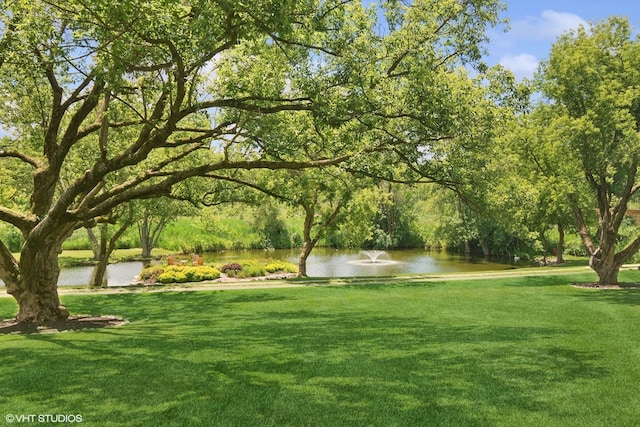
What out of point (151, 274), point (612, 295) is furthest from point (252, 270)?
point (612, 295)

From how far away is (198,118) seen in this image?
1755 centimetres

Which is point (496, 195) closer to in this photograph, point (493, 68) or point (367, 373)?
point (493, 68)

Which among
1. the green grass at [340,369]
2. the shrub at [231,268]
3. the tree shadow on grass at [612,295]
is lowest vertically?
the green grass at [340,369]

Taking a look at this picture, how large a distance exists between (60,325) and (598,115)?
53.0 ft

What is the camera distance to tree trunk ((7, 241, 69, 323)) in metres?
10.9

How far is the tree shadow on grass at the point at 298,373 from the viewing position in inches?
218

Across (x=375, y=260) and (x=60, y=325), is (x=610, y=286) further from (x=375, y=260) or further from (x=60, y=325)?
(x=375, y=260)

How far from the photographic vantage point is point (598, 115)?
16.0 metres

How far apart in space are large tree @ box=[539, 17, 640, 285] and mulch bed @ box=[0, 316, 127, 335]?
1418 cm

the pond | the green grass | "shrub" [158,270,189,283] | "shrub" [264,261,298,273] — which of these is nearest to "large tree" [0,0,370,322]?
the green grass

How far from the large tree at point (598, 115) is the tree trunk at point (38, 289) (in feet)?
48.6

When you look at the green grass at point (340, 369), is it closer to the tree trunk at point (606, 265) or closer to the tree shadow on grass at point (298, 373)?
the tree shadow on grass at point (298, 373)

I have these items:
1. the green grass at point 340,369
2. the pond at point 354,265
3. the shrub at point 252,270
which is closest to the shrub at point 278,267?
the shrub at point 252,270

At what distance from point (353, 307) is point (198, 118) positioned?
28.1 feet
